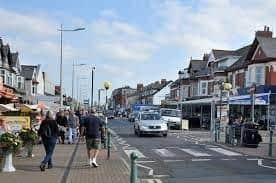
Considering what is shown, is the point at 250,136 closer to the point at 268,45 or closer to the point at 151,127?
the point at 151,127

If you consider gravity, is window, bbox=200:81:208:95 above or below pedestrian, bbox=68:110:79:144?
above

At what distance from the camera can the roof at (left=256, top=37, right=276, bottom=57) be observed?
167 ft

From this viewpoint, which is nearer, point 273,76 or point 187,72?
point 273,76

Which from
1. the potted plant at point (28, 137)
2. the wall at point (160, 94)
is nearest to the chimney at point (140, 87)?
the wall at point (160, 94)

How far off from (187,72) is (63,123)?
59.5 metres

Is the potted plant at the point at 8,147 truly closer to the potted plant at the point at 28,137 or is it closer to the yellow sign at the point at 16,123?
the potted plant at the point at 28,137

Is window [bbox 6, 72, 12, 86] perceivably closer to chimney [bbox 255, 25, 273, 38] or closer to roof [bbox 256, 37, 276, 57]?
chimney [bbox 255, 25, 273, 38]

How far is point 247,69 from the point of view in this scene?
2168 inches

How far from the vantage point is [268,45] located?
52.1 metres

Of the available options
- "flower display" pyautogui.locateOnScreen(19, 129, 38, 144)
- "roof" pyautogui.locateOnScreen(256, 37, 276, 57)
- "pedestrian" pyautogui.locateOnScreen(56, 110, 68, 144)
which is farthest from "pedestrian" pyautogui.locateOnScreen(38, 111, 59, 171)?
"roof" pyautogui.locateOnScreen(256, 37, 276, 57)

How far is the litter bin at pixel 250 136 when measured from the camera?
81.0 ft

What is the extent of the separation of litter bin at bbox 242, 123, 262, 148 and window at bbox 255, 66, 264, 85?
27.0 metres

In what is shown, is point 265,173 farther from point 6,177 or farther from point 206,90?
point 206,90

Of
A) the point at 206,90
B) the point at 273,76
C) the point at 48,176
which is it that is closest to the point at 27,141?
the point at 48,176
